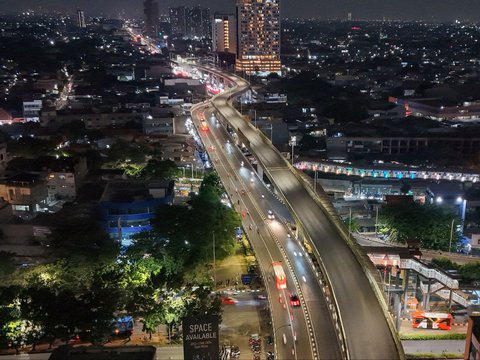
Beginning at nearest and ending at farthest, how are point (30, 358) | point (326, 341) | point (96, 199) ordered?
point (326, 341), point (30, 358), point (96, 199)

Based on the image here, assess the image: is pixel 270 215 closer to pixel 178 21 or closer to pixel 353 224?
pixel 353 224

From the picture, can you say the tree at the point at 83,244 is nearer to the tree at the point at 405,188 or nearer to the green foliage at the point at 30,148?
the green foliage at the point at 30,148

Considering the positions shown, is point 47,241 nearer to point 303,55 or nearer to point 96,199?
point 96,199

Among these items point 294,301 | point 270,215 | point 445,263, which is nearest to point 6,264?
point 294,301

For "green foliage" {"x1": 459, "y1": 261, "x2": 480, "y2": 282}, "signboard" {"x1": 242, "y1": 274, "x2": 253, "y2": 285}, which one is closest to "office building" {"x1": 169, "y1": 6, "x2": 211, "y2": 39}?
"signboard" {"x1": 242, "y1": 274, "x2": 253, "y2": 285}

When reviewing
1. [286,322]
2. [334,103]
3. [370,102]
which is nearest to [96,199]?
[286,322]

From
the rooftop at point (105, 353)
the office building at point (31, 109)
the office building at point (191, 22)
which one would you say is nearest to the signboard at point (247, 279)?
the rooftop at point (105, 353)
